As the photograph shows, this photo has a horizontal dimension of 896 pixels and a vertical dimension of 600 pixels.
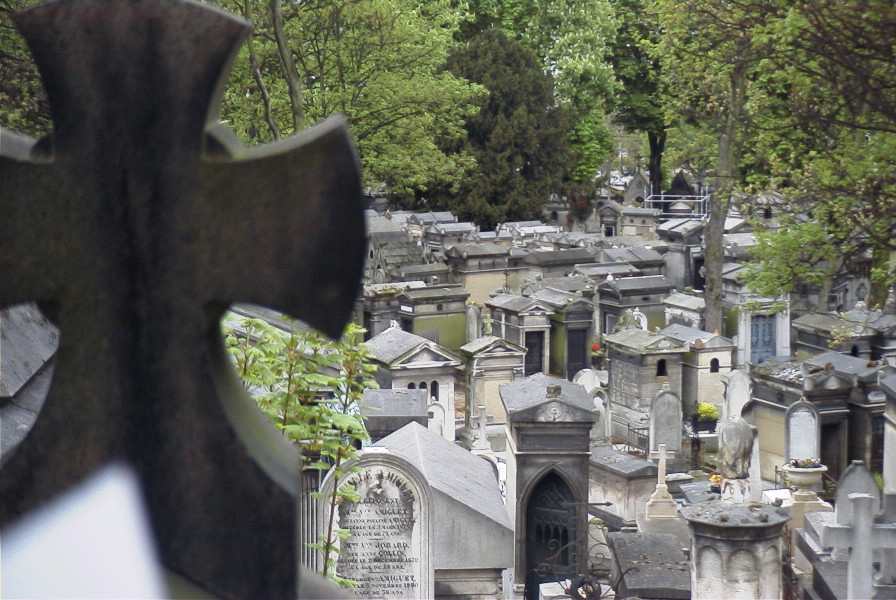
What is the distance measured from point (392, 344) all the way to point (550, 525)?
224 inches

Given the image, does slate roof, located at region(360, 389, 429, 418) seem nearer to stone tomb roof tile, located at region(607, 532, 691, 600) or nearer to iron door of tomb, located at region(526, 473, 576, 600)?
iron door of tomb, located at region(526, 473, 576, 600)

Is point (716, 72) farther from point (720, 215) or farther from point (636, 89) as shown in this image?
point (636, 89)

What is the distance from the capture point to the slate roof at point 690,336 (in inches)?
771

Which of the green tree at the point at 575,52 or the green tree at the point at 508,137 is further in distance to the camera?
the green tree at the point at 575,52

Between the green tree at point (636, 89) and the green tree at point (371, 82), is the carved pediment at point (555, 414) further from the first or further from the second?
the green tree at point (636, 89)

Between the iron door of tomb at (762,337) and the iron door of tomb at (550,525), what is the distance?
434 inches

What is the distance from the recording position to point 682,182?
146ft

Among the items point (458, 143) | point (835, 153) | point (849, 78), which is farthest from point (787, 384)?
point (458, 143)

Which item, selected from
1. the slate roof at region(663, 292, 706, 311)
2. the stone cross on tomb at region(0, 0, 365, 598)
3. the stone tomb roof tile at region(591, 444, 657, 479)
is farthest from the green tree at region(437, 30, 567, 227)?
the stone cross on tomb at region(0, 0, 365, 598)

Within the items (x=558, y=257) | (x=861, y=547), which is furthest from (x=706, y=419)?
(x=861, y=547)

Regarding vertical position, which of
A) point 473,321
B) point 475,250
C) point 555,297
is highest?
point 475,250

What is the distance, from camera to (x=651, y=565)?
33.6ft

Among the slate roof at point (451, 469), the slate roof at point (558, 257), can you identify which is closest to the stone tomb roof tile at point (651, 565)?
the slate roof at point (451, 469)

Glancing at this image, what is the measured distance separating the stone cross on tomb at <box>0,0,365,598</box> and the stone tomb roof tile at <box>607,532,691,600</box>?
777 centimetres
